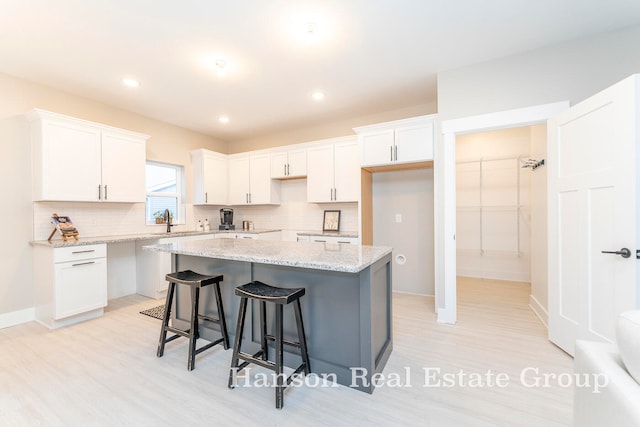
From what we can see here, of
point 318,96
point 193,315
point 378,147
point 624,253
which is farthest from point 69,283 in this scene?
point 624,253

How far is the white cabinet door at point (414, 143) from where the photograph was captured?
3332 mm

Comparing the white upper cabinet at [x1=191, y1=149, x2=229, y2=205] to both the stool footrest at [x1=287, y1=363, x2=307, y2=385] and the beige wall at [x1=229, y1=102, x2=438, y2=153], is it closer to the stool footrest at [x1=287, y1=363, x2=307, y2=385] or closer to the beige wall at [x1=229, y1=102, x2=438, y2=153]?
the beige wall at [x1=229, y1=102, x2=438, y2=153]

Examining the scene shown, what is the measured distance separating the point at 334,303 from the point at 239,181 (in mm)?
3786

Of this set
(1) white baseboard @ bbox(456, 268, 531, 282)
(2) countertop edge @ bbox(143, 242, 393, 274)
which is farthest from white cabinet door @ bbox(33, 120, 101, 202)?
(1) white baseboard @ bbox(456, 268, 531, 282)

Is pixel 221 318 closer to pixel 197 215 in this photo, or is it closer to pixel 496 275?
pixel 197 215

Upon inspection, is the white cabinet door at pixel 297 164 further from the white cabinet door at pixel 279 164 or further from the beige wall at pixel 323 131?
the beige wall at pixel 323 131

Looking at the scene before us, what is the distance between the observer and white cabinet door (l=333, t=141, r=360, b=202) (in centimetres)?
406

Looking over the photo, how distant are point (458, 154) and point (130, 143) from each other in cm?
524

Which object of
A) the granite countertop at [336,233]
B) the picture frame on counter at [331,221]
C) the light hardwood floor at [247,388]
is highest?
the picture frame on counter at [331,221]

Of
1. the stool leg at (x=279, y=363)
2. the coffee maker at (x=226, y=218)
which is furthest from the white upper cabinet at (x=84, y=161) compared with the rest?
the stool leg at (x=279, y=363)

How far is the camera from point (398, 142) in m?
3.52

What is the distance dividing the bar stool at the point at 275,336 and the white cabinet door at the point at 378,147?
7.58 feet

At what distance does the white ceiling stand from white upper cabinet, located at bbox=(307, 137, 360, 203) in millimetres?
761

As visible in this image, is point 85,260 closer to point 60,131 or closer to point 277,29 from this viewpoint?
point 60,131
